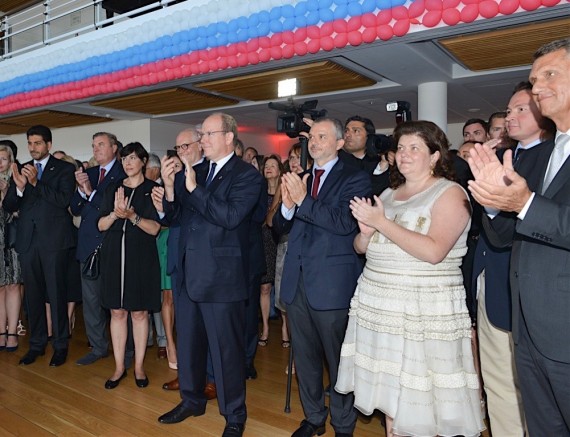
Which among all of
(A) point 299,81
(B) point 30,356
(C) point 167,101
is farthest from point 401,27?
(C) point 167,101

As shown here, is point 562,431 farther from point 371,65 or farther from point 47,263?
point 371,65

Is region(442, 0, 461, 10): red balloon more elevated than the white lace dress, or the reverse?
region(442, 0, 461, 10): red balloon

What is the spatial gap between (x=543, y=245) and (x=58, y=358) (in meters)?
3.39

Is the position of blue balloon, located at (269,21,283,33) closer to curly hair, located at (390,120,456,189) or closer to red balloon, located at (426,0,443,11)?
red balloon, located at (426,0,443,11)

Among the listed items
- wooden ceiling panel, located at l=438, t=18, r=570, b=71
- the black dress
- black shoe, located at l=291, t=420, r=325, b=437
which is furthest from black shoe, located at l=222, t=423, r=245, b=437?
wooden ceiling panel, located at l=438, t=18, r=570, b=71

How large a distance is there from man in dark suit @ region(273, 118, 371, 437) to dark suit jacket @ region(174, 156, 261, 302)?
21 centimetres

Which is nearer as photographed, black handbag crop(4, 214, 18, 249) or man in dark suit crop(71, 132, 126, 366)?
man in dark suit crop(71, 132, 126, 366)

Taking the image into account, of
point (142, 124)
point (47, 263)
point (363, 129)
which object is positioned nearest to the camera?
point (363, 129)

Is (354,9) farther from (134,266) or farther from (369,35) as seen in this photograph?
(134,266)

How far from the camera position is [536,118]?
80.6 inches

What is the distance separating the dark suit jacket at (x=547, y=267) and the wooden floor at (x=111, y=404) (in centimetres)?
145

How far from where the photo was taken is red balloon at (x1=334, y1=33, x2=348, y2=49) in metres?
3.98

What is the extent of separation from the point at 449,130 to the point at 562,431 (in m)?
9.35

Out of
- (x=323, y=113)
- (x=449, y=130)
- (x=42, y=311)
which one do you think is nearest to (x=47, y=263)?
(x=42, y=311)
